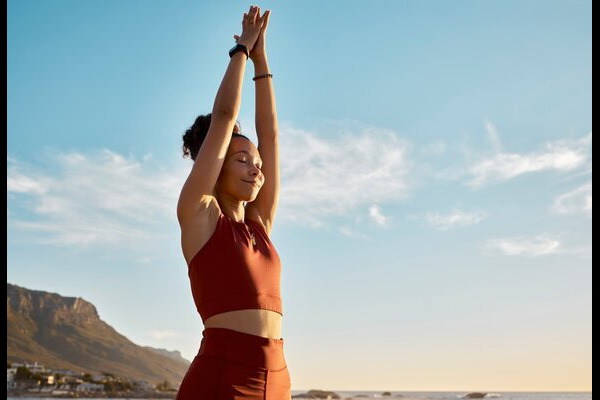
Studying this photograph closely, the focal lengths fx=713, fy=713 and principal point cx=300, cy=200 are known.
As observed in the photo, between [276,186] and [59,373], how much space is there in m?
122

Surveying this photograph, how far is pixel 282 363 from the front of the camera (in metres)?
2.29

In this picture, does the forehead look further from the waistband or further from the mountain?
the mountain

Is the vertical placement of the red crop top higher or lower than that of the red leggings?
higher

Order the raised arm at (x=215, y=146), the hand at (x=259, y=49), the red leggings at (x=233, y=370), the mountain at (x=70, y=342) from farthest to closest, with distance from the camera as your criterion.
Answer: the mountain at (x=70, y=342)
the hand at (x=259, y=49)
the raised arm at (x=215, y=146)
the red leggings at (x=233, y=370)

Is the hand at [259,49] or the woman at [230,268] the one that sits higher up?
the hand at [259,49]

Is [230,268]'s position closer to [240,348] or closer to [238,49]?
[240,348]

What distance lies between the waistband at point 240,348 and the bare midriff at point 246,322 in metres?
0.01

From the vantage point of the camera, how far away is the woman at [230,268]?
2180 mm

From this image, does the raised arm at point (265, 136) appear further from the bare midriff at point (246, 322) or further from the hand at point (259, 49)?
the bare midriff at point (246, 322)

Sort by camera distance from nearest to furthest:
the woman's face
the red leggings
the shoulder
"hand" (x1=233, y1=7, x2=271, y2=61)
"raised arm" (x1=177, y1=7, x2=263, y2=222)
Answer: the red leggings, "raised arm" (x1=177, y1=7, x2=263, y2=222), the woman's face, the shoulder, "hand" (x1=233, y1=7, x2=271, y2=61)

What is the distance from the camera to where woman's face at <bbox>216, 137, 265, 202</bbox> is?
8.25 ft

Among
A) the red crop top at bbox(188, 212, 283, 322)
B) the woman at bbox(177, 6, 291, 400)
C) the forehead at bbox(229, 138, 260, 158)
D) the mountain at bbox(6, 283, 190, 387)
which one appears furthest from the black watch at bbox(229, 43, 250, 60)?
the mountain at bbox(6, 283, 190, 387)

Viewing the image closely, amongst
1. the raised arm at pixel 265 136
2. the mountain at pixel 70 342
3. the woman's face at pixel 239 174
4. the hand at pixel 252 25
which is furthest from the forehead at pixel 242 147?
the mountain at pixel 70 342
